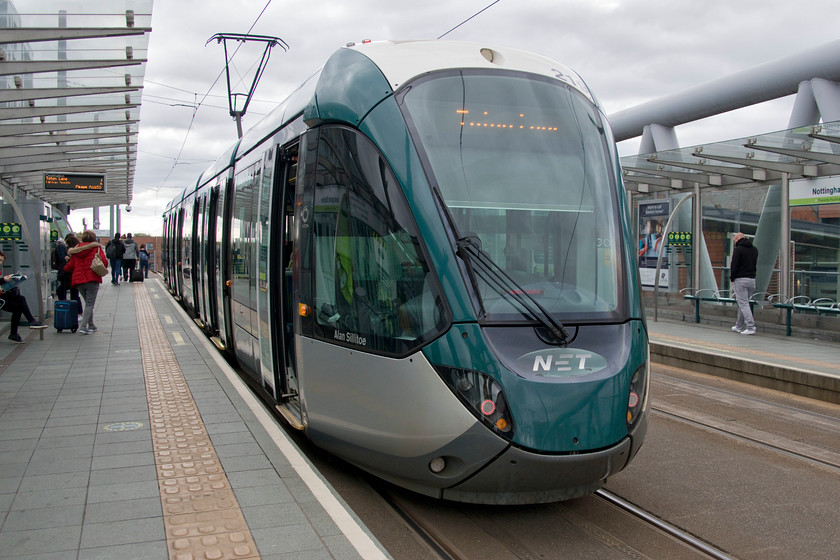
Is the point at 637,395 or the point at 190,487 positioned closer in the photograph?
the point at 637,395

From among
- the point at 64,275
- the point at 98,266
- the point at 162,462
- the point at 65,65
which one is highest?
the point at 65,65

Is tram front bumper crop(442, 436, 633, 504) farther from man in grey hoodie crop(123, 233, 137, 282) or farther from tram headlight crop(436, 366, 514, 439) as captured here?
man in grey hoodie crop(123, 233, 137, 282)

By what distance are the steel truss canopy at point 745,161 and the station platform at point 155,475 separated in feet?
32.8

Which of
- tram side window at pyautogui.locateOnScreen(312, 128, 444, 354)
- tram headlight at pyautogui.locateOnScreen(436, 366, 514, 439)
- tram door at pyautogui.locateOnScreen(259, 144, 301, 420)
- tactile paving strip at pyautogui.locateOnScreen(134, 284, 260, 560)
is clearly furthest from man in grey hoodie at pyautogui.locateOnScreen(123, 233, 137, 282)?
tram headlight at pyautogui.locateOnScreen(436, 366, 514, 439)

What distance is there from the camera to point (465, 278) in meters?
4.63

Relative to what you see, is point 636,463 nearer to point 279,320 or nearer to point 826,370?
point 279,320

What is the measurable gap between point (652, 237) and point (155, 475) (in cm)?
1540

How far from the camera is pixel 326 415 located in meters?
5.43

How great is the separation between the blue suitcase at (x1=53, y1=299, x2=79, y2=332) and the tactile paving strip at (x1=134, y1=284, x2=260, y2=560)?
19.8 feet

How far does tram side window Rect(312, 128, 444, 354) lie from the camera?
4.68 metres

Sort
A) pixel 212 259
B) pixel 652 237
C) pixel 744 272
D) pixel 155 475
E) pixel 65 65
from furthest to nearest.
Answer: pixel 652 237 → pixel 744 272 → pixel 212 259 → pixel 65 65 → pixel 155 475

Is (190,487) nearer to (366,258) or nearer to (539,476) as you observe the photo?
(366,258)

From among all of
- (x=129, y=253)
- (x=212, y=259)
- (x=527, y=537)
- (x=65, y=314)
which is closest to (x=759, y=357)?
(x=527, y=537)

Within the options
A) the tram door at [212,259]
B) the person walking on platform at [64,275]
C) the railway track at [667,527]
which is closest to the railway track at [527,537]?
the railway track at [667,527]
